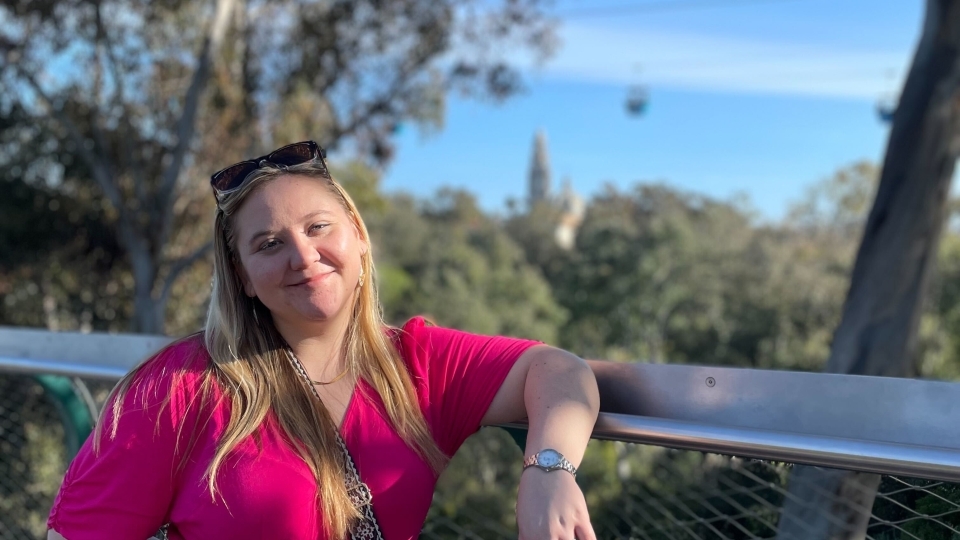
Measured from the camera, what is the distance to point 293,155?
58.6 inches

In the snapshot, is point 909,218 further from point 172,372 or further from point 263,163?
point 172,372

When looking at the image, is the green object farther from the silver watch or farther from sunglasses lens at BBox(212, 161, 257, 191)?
the silver watch

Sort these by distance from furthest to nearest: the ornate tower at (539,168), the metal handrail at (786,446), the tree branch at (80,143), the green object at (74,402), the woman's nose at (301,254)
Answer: the ornate tower at (539,168) → the tree branch at (80,143) → the green object at (74,402) → the woman's nose at (301,254) → the metal handrail at (786,446)

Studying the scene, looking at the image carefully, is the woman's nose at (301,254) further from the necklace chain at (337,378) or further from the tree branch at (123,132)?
the tree branch at (123,132)

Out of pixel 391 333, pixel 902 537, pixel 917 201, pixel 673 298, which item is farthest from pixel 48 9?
pixel 673 298

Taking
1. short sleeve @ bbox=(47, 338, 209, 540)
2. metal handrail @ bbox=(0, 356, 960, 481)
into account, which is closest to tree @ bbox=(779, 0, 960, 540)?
metal handrail @ bbox=(0, 356, 960, 481)

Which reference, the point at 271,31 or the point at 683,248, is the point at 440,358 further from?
the point at 683,248

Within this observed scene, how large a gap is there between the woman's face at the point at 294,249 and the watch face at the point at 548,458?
16.8 inches

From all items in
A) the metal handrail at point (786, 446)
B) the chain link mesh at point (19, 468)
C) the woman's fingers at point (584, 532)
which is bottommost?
the chain link mesh at point (19, 468)

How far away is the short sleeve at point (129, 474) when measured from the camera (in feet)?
4.20

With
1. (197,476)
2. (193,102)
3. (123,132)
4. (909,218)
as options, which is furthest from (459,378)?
(123,132)

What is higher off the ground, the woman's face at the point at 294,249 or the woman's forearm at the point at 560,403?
the woman's face at the point at 294,249

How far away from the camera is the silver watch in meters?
1.27

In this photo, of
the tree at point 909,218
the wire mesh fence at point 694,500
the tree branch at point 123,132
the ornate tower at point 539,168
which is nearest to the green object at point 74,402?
the wire mesh fence at point 694,500
